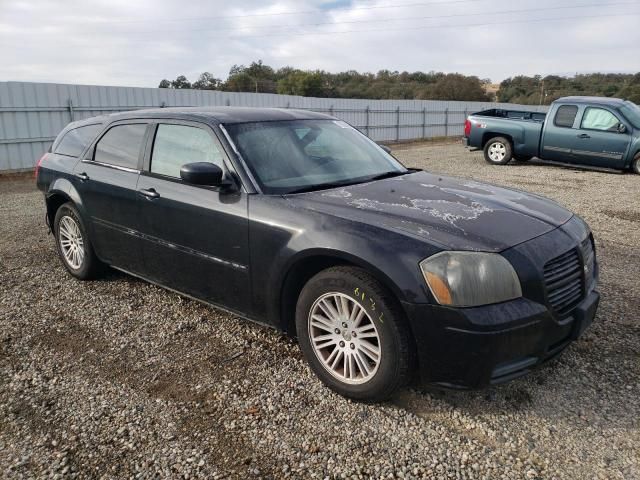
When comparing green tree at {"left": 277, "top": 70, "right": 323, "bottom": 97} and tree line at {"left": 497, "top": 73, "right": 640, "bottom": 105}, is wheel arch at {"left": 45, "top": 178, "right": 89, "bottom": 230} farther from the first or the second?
green tree at {"left": 277, "top": 70, "right": 323, "bottom": 97}

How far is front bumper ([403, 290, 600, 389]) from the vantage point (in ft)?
8.05

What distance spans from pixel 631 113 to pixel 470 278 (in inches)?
469

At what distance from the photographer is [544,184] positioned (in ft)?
35.0

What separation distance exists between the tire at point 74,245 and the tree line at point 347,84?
50.1 m

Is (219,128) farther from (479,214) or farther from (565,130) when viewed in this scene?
(565,130)

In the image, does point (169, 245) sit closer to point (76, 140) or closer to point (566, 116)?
point (76, 140)

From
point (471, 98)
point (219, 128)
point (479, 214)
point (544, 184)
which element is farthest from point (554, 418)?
point (471, 98)

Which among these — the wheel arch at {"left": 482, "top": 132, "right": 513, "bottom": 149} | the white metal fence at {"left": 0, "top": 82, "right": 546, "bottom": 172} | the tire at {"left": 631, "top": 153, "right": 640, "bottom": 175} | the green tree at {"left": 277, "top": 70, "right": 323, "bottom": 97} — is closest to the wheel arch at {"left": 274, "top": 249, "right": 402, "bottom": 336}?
the tire at {"left": 631, "top": 153, "right": 640, "bottom": 175}

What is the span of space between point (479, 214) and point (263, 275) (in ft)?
4.53

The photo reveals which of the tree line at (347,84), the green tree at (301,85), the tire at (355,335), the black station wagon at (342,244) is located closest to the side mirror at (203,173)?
the black station wagon at (342,244)

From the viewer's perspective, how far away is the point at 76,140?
4.90 metres

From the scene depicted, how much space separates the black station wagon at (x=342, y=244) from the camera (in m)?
Result: 2.53

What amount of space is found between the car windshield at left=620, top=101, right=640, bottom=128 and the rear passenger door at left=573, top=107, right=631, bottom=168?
0.25 meters

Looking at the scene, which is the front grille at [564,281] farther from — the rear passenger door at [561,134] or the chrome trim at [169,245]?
the rear passenger door at [561,134]
